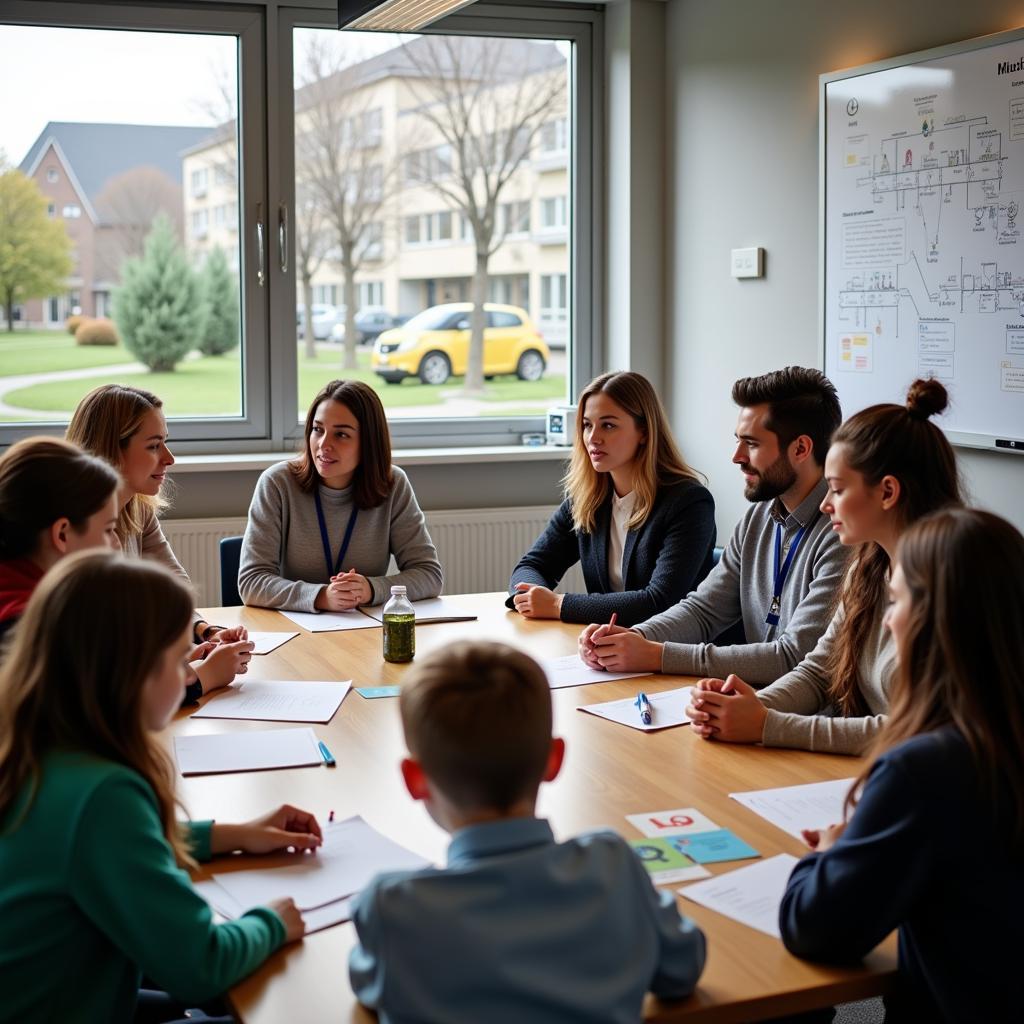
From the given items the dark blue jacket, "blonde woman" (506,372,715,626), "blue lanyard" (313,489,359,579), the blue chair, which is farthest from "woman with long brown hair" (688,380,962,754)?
the blue chair

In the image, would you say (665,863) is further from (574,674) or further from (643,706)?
(574,674)

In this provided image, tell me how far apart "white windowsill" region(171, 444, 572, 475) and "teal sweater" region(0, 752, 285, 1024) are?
3388 millimetres

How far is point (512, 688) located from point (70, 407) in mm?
3980

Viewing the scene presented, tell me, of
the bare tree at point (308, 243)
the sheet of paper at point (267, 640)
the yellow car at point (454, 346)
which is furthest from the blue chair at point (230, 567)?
the yellow car at point (454, 346)

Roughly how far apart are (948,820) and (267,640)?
1.91m

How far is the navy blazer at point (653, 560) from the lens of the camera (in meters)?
3.27

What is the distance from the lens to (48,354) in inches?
190

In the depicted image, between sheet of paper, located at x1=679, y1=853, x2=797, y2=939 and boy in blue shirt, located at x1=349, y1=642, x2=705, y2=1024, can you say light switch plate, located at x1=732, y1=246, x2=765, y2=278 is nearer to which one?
sheet of paper, located at x1=679, y1=853, x2=797, y2=939

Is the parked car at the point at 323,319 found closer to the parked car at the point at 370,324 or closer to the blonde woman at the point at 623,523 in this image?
the parked car at the point at 370,324

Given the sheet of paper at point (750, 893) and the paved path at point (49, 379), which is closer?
the sheet of paper at point (750, 893)

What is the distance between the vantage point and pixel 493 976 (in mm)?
1217

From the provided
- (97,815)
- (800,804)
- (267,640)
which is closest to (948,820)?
(800,804)

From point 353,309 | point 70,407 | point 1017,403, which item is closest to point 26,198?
point 70,407

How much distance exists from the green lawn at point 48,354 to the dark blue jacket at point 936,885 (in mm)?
4054
